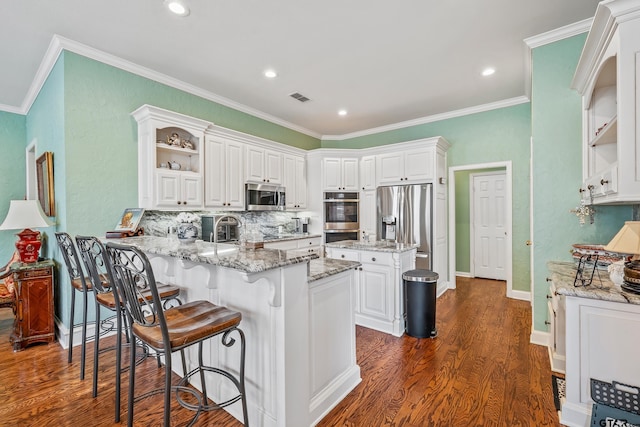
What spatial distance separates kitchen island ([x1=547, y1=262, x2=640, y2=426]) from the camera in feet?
5.14

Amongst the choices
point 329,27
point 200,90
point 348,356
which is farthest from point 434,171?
point 200,90

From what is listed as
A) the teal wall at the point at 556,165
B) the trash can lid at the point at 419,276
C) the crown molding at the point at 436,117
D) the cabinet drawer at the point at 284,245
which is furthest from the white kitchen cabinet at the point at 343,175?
the teal wall at the point at 556,165

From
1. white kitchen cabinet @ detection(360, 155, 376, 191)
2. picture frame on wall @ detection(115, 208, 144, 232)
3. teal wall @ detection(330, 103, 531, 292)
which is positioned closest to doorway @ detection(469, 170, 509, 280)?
teal wall @ detection(330, 103, 531, 292)

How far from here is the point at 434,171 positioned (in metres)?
4.52

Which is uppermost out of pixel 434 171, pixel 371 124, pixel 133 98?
pixel 371 124

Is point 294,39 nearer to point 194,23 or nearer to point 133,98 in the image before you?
point 194,23

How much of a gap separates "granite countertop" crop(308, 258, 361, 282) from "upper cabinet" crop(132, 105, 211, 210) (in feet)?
7.24

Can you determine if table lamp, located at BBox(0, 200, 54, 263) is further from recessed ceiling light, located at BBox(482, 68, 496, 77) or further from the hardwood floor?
recessed ceiling light, located at BBox(482, 68, 496, 77)

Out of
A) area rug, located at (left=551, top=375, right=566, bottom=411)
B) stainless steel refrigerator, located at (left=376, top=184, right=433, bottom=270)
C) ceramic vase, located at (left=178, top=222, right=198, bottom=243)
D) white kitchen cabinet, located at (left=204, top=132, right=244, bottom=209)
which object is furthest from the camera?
stainless steel refrigerator, located at (left=376, top=184, right=433, bottom=270)

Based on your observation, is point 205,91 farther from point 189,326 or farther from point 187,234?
point 189,326

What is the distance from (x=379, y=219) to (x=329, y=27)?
124 inches

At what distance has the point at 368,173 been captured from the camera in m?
5.31

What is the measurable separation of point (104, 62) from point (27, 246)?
7.04ft

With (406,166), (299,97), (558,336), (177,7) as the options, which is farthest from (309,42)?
(558,336)
